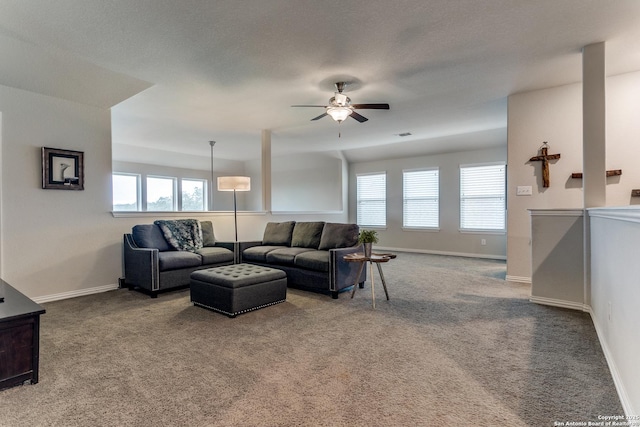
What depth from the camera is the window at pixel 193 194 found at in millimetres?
9195

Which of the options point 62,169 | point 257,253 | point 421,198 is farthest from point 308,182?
point 62,169

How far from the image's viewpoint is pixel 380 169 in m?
8.63

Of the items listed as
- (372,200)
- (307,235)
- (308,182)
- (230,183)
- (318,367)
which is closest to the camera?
(318,367)

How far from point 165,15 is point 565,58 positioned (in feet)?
13.0

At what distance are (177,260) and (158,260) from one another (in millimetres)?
237

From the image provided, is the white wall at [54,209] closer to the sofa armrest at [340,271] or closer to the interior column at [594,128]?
the sofa armrest at [340,271]

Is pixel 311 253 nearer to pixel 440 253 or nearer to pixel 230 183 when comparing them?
pixel 230 183

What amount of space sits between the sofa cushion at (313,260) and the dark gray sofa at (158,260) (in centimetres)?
121

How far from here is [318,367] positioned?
2.13 metres

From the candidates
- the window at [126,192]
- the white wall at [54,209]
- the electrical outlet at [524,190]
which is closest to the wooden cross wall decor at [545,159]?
the electrical outlet at [524,190]

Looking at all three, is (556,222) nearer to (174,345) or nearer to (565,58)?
(565,58)

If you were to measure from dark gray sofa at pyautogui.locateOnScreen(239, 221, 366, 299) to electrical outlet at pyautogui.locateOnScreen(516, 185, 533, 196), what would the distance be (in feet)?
7.58

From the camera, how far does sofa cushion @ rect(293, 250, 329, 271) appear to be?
3.96 meters

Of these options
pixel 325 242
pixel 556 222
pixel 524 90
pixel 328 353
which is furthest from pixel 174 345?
pixel 524 90
